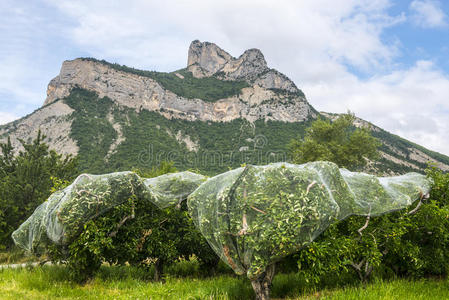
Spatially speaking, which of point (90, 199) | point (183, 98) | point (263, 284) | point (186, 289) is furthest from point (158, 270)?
point (183, 98)

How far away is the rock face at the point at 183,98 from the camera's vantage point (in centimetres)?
10100

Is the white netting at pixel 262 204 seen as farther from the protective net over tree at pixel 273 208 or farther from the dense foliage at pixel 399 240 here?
the dense foliage at pixel 399 240

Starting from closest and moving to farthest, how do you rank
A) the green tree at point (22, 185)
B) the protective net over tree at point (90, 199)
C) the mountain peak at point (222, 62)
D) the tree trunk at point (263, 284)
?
1. the tree trunk at point (263, 284)
2. the protective net over tree at point (90, 199)
3. the green tree at point (22, 185)
4. the mountain peak at point (222, 62)

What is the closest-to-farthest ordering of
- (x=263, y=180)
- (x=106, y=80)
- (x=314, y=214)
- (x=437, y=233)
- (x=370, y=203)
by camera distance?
1. (x=314, y=214)
2. (x=263, y=180)
3. (x=370, y=203)
4. (x=437, y=233)
5. (x=106, y=80)

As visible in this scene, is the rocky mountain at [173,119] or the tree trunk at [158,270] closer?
the tree trunk at [158,270]

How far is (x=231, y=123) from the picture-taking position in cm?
11050

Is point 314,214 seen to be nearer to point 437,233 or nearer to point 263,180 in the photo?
point 263,180

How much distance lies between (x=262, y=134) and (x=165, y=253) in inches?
3461

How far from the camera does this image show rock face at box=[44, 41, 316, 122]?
101 meters

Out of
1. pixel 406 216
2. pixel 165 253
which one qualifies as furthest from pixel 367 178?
pixel 165 253

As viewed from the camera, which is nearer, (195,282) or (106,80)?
(195,282)

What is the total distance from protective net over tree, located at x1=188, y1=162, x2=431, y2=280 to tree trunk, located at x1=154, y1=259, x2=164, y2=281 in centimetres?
306

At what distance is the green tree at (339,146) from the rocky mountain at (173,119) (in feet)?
111

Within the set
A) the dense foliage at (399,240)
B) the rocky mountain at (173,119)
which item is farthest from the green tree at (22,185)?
the rocky mountain at (173,119)
